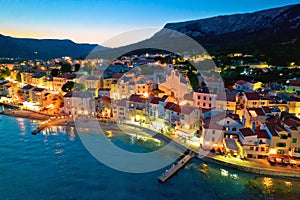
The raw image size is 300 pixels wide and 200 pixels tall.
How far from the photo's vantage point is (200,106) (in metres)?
20.1

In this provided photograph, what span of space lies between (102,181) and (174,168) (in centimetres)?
444

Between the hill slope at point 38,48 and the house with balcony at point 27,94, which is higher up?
the hill slope at point 38,48

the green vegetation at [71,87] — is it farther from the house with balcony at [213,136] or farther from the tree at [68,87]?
the house with balcony at [213,136]

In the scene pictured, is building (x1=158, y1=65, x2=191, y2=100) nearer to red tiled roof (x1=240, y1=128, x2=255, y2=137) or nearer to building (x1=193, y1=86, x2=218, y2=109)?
building (x1=193, y1=86, x2=218, y2=109)

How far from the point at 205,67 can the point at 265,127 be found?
930 inches

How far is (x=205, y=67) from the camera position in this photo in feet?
119

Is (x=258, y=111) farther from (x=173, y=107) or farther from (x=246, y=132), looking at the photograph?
(x=173, y=107)

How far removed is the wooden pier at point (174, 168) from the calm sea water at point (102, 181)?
0.25 metres

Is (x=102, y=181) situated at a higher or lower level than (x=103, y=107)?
lower

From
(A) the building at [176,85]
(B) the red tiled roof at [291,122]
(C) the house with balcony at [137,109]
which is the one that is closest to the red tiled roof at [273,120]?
(B) the red tiled roof at [291,122]

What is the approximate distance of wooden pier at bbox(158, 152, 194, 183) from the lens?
12.4 m

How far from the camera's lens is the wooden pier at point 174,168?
12.4 meters

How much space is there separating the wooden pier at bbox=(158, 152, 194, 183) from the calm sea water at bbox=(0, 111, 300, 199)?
0.81ft

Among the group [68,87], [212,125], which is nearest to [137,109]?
[212,125]
